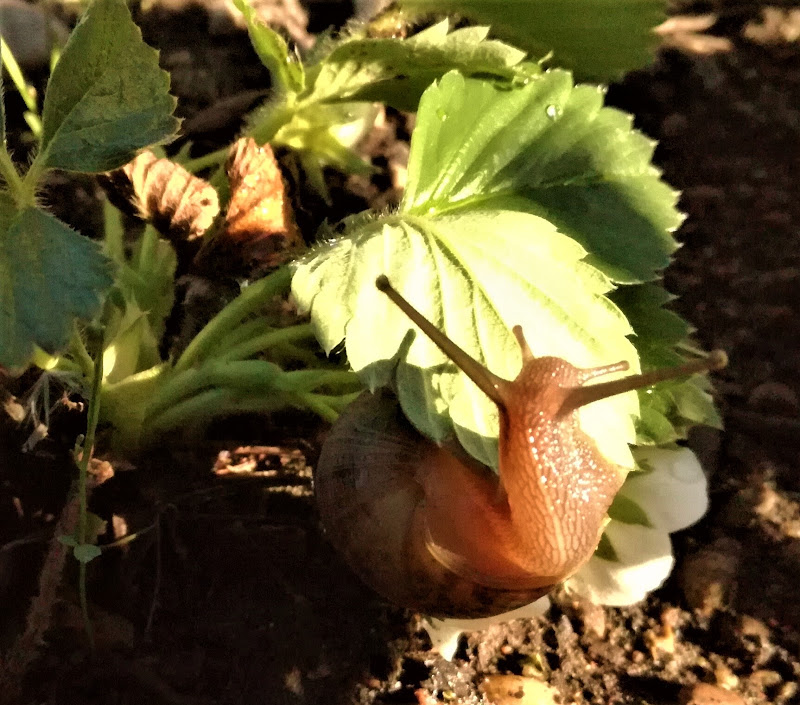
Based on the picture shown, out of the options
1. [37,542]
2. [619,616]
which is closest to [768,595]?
[619,616]

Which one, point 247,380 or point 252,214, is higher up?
point 252,214

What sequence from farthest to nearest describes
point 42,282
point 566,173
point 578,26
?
1. point 578,26
2. point 566,173
3. point 42,282

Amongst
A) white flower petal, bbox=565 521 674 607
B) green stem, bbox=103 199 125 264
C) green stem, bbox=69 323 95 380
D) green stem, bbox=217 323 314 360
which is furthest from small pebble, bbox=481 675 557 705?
green stem, bbox=103 199 125 264

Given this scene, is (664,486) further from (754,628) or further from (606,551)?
(754,628)

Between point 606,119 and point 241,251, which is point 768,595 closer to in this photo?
point 606,119

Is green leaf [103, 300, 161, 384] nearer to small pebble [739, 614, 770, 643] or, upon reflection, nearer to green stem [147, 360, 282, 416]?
green stem [147, 360, 282, 416]

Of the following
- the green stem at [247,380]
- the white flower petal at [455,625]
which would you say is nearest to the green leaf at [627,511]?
the white flower petal at [455,625]

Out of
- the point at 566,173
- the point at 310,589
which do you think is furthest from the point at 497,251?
the point at 310,589

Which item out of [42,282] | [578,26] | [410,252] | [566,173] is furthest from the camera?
[578,26]
